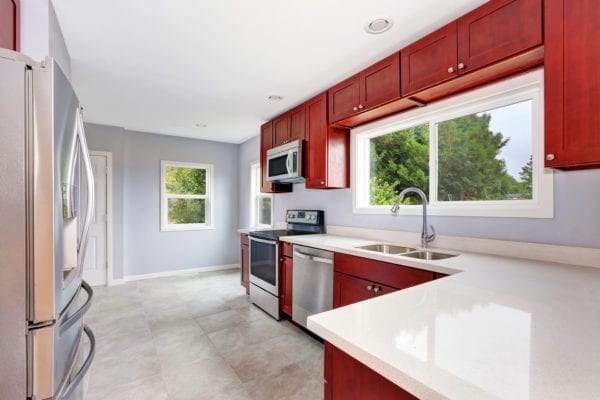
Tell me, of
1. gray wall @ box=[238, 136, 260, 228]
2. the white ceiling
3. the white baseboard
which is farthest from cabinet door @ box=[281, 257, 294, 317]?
the white baseboard

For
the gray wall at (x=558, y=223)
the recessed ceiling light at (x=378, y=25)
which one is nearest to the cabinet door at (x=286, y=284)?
the gray wall at (x=558, y=223)

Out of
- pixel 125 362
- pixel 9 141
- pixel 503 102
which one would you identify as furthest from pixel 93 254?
pixel 503 102

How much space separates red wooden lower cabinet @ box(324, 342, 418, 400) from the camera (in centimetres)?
69

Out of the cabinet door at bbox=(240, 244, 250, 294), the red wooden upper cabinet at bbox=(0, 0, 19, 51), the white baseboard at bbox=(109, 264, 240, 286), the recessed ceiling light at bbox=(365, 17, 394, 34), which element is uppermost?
the recessed ceiling light at bbox=(365, 17, 394, 34)

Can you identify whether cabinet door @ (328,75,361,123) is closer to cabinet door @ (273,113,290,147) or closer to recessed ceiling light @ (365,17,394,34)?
recessed ceiling light @ (365,17,394,34)

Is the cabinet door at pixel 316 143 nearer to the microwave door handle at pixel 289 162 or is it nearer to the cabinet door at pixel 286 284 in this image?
the microwave door handle at pixel 289 162

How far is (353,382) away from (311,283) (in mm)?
1756

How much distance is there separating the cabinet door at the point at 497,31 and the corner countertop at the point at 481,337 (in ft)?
3.98

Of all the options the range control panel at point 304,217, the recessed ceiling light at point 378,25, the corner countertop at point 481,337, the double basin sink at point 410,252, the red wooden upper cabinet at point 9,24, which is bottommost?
the double basin sink at point 410,252

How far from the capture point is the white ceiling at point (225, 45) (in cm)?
172

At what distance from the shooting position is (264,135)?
3994 mm

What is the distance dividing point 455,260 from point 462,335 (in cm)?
113

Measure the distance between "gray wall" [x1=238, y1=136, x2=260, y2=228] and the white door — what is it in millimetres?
2189

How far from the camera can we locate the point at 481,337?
26.7 inches
